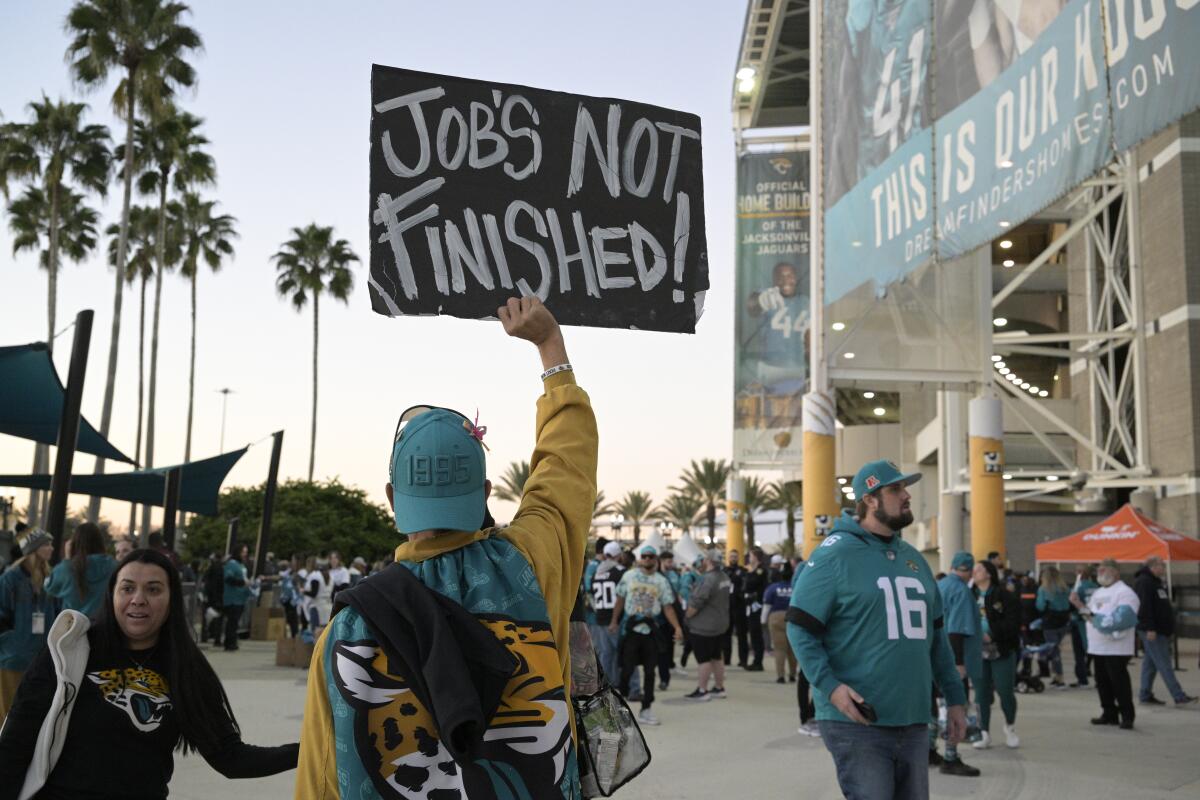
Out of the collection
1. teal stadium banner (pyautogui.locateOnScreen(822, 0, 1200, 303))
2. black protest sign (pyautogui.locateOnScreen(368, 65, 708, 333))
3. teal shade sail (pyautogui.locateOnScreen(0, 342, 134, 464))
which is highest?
teal stadium banner (pyautogui.locateOnScreen(822, 0, 1200, 303))

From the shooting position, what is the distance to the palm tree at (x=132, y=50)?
32938 mm

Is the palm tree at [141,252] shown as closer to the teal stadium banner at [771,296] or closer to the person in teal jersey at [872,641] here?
the teal stadium banner at [771,296]

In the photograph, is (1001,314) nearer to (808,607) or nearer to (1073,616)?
(1073,616)

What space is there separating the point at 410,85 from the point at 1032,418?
36378 mm

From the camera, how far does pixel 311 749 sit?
2109 mm

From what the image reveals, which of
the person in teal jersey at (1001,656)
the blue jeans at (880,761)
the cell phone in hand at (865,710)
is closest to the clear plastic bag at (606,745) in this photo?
the cell phone in hand at (865,710)

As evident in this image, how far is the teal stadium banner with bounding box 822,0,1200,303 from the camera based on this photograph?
33.8 ft

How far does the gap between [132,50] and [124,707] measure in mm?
34545

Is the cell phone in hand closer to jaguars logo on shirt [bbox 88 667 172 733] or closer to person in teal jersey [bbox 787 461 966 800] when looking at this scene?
person in teal jersey [bbox 787 461 966 800]

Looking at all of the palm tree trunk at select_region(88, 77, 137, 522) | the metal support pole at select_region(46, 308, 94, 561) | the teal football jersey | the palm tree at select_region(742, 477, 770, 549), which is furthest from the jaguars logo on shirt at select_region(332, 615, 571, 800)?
the palm tree at select_region(742, 477, 770, 549)

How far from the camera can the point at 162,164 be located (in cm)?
4100

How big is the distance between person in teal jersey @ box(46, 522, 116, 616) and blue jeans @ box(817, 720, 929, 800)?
4.86 meters

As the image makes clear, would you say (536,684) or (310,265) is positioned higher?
(310,265)

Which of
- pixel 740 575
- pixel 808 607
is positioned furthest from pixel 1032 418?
pixel 808 607
